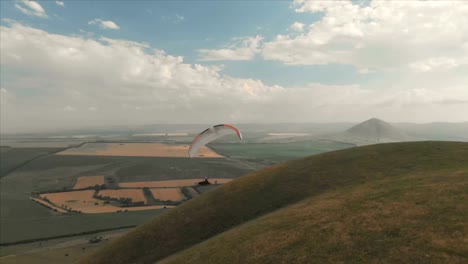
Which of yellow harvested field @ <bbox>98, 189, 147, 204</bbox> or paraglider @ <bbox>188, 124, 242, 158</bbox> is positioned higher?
paraglider @ <bbox>188, 124, 242, 158</bbox>

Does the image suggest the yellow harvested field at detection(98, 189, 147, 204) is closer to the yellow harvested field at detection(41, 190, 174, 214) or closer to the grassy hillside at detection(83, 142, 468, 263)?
the yellow harvested field at detection(41, 190, 174, 214)

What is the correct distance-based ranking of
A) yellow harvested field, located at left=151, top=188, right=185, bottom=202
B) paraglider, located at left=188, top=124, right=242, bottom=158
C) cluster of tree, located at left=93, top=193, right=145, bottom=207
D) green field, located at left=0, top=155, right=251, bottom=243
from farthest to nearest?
yellow harvested field, located at left=151, top=188, right=185, bottom=202 < cluster of tree, located at left=93, top=193, right=145, bottom=207 < green field, located at left=0, top=155, right=251, bottom=243 < paraglider, located at left=188, top=124, right=242, bottom=158

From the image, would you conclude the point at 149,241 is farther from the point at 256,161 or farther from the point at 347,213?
the point at 256,161

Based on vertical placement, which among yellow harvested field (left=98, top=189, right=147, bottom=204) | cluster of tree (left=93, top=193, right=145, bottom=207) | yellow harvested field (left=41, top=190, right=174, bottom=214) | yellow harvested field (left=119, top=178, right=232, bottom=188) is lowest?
yellow harvested field (left=41, top=190, right=174, bottom=214)

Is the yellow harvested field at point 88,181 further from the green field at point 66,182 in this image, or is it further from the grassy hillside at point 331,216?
the grassy hillside at point 331,216

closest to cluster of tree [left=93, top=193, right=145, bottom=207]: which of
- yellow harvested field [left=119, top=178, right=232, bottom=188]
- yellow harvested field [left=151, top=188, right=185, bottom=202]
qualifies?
yellow harvested field [left=151, top=188, right=185, bottom=202]

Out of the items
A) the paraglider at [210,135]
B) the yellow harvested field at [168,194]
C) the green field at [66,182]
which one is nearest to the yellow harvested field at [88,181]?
the green field at [66,182]

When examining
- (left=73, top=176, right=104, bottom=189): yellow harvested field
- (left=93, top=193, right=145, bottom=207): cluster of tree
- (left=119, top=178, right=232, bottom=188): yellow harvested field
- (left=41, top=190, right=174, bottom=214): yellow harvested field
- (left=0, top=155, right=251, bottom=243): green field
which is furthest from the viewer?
(left=73, top=176, right=104, bottom=189): yellow harvested field

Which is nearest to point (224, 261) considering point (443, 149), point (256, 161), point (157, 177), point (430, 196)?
point (430, 196)
